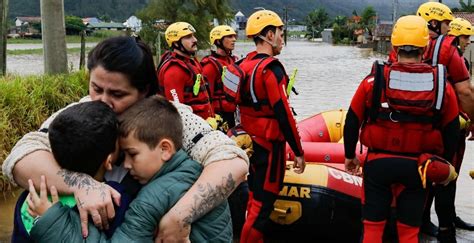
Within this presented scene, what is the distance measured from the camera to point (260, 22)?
4.83 meters

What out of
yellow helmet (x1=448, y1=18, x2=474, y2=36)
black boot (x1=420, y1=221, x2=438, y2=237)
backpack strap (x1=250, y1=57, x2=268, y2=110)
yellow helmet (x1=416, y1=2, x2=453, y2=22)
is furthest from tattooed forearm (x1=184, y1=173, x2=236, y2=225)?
yellow helmet (x1=448, y1=18, x2=474, y2=36)

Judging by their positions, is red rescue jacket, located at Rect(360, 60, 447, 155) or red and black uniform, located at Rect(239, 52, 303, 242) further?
red and black uniform, located at Rect(239, 52, 303, 242)

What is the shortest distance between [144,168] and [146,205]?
13 centimetres

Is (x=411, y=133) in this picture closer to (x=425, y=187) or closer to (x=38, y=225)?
(x=425, y=187)

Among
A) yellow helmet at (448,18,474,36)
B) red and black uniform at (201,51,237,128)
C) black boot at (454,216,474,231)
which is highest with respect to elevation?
yellow helmet at (448,18,474,36)

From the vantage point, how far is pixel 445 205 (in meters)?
5.04

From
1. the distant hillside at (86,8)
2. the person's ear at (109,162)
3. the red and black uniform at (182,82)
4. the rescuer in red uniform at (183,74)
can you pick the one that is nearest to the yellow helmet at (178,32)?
the rescuer in red uniform at (183,74)

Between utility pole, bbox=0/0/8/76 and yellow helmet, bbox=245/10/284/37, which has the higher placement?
yellow helmet, bbox=245/10/284/37

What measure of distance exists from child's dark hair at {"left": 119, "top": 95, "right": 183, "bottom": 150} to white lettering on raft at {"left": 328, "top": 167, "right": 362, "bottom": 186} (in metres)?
3.43

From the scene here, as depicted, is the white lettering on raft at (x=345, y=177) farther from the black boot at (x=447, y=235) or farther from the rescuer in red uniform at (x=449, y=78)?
the black boot at (x=447, y=235)

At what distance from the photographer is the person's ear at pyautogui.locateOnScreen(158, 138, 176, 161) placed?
1827 millimetres

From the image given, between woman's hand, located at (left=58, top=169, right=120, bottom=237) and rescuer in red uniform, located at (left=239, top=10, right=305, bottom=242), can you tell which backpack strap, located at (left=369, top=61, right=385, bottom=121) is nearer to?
rescuer in red uniform, located at (left=239, top=10, right=305, bottom=242)

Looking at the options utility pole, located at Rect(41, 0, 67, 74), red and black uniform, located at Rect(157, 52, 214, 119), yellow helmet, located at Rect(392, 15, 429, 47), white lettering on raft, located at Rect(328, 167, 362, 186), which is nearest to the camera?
yellow helmet, located at Rect(392, 15, 429, 47)

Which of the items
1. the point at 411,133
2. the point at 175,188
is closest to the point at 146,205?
the point at 175,188
